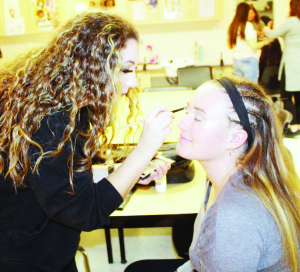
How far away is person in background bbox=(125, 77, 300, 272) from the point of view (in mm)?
799

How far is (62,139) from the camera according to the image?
34.5 inches

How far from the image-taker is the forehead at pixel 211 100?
1008 mm

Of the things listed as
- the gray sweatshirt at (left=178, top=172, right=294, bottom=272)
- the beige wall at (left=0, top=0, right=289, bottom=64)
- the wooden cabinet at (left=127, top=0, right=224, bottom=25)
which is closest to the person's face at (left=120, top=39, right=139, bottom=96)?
the gray sweatshirt at (left=178, top=172, right=294, bottom=272)

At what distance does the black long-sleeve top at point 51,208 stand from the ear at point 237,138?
1.24ft

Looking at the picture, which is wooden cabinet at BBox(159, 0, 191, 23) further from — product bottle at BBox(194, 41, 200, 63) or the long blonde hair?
the long blonde hair

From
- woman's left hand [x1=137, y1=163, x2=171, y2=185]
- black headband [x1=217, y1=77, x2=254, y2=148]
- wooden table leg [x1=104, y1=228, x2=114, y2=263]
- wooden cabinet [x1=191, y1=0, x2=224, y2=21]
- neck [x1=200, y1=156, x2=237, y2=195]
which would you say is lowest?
wooden table leg [x1=104, y1=228, x2=114, y2=263]

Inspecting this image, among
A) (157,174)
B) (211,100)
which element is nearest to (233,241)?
(211,100)

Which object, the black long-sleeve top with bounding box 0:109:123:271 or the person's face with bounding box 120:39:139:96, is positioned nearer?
the black long-sleeve top with bounding box 0:109:123:271

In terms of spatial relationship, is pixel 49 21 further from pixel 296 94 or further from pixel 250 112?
pixel 250 112

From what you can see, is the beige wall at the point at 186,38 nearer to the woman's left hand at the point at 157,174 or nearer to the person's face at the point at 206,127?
the woman's left hand at the point at 157,174

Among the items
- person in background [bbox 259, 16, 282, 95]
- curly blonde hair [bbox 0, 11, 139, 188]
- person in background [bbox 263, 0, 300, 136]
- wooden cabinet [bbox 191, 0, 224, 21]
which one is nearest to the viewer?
curly blonde hair [bbox 0, 11, 139, 188]

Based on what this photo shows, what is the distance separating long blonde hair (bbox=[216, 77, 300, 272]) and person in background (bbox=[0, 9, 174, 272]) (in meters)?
0.25

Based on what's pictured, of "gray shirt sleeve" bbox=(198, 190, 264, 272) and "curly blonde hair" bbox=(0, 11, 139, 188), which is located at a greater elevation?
"curly blonde hair" bbox=(0, 11, 139, 188)

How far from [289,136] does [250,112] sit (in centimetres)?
127
